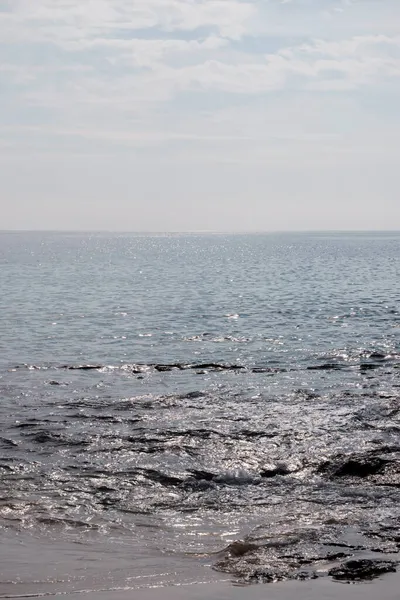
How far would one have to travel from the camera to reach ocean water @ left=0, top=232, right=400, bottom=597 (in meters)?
12.0

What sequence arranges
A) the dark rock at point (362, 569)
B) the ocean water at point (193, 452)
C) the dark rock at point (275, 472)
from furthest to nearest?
the dark rock at point (275, 472), the ocean water at point (193, 452), the dark rock at point (362, 569)

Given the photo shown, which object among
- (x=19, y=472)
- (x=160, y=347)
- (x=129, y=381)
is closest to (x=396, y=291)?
(x=160, y=347)

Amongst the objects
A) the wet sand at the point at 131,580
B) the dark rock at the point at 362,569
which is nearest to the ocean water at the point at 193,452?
the wet sand at the point at 131,580

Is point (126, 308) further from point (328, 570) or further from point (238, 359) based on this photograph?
point (328, 570)

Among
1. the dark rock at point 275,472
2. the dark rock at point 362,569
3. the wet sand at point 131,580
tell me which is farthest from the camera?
the dark rock at point 275,472

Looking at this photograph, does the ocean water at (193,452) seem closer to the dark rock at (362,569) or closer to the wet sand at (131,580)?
the wet sand at (131,580)

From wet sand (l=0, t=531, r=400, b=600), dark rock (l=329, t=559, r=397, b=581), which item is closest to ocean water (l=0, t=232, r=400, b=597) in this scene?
wet sand (l=0, t=531, r=400, b=600)

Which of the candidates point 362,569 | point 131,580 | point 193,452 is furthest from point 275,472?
point 131,580

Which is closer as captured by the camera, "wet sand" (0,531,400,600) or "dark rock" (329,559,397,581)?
"wet sand" (0,531,400,600)

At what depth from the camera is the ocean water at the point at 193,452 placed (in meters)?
12.0

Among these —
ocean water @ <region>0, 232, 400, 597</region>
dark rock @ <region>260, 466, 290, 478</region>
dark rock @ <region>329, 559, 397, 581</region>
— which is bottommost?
dark rock @ <region>260, 466, 290, 478</region>

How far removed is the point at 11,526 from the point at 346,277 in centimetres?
7977

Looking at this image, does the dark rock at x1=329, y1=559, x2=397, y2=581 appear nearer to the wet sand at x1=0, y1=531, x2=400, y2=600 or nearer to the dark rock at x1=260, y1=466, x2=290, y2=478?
the wet sand at x1=0, y1=531, x2=400, y2=600

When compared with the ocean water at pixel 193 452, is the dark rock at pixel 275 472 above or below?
below
